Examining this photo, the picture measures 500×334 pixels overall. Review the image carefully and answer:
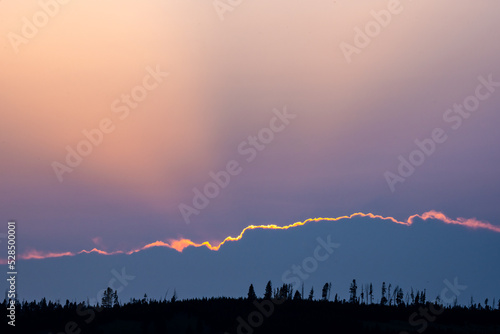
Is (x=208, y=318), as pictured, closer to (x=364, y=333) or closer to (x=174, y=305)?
(x=174, y=305)

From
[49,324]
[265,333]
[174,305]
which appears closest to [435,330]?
[265,333]

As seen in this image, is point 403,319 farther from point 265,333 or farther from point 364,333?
point 265,333

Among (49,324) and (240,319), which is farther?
(49,324)

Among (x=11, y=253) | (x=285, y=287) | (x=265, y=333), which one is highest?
(x=285, y=287)

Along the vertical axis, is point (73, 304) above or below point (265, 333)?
above

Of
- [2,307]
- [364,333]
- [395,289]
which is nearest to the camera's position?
[364,333]

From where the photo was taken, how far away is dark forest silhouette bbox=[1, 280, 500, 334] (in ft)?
216

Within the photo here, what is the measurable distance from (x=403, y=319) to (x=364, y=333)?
9487 mm

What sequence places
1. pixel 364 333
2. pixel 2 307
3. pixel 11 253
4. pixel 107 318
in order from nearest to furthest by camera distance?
pixel 11 253 < pixel 364 333 < pixel 107 318 < pixel 2 307

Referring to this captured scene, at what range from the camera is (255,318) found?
219ft

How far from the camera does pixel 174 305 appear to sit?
73.5 metres

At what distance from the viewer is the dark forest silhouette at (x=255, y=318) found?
65.8m

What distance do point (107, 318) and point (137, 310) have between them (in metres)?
3.60

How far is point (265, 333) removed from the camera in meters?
64.2
